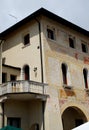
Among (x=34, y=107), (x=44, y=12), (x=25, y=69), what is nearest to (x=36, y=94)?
(x=34, y=107)

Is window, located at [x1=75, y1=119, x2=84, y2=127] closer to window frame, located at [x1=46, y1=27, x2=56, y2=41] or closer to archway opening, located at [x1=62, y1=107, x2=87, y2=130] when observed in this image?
archway opening, located at [x1=62, y1=107, x2=87, y2=130]

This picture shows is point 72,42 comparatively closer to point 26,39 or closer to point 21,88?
point 26,39

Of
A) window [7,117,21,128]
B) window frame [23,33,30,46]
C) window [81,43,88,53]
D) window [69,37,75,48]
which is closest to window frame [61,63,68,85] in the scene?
window [69,37,75,48]

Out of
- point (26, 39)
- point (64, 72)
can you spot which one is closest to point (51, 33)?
point (26, 39)

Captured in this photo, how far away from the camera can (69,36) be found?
22406 millimetres

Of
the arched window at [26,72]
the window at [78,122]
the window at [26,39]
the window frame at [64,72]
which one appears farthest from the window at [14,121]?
the window at [26,39]

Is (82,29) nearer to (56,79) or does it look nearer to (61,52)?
(61,52)

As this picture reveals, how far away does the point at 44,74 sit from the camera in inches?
730

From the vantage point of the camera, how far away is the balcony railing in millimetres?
17203

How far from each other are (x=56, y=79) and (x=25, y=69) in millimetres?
2843

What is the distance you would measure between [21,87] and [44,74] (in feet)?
7.16

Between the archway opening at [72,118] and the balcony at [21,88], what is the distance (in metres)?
4.29

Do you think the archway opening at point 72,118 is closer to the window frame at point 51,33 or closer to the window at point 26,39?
the window frame at point 51,33

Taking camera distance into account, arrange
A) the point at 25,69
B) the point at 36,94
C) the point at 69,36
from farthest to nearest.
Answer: the point at 69,36 < the point at 25,69 < the point at 36,94
